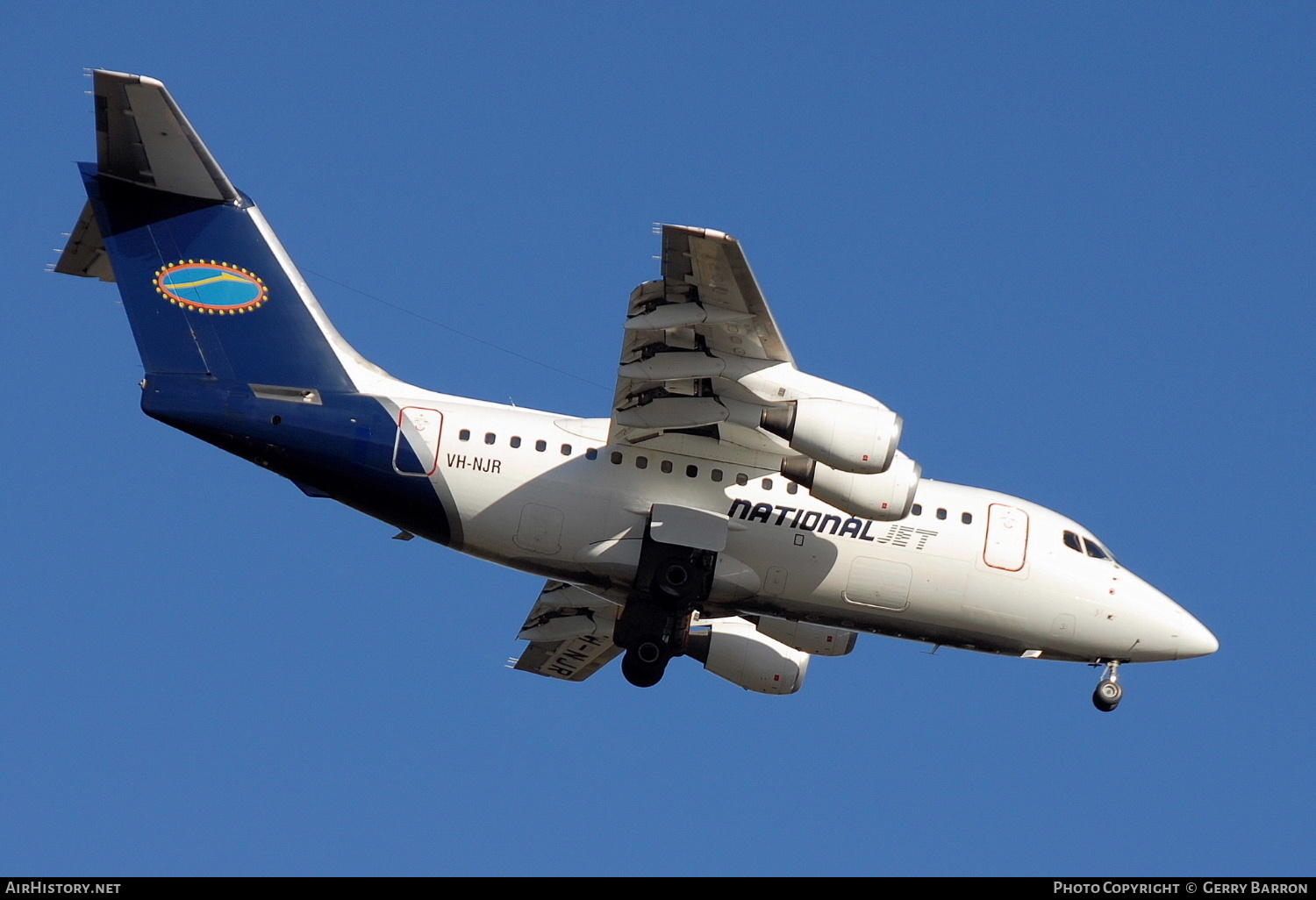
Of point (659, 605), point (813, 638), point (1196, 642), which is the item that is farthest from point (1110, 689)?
point (659, 605)

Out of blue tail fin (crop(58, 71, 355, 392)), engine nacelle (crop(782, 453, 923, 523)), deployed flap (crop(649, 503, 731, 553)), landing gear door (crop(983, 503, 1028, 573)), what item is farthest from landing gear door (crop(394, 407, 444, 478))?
landing gear door (crop(983, 503, 1028, 573))

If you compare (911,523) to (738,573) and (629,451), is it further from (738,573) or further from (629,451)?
(629,451)

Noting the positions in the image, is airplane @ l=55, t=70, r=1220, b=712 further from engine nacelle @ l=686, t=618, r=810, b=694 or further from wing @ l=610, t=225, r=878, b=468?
engine nacelle @ l=686, t=618, r=810, b=694

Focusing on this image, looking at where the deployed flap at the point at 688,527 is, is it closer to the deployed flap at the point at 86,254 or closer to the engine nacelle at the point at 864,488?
the engine nacelle at the point at 864,488

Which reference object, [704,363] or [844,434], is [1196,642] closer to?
[844,434]

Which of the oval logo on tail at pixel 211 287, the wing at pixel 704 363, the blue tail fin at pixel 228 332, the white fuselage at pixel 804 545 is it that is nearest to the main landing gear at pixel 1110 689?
the white fuselage at pixel 804 545

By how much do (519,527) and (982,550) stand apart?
491 centimetres

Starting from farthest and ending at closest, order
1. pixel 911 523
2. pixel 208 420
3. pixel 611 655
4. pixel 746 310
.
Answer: pixel 611 655 → pixel 911 523 → pixel 208 420 → pixel 746 310

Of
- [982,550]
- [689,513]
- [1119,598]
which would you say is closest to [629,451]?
[689,513]

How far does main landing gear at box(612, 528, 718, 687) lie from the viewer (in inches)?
675

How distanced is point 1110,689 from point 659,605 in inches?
207

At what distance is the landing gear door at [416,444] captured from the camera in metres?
16.9

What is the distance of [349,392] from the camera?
17.2 meters

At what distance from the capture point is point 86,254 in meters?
17.7
